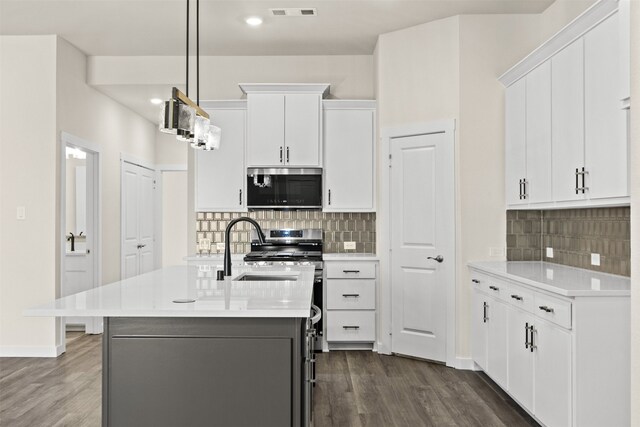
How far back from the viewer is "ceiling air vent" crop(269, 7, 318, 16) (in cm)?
441

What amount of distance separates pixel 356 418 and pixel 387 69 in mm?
3124

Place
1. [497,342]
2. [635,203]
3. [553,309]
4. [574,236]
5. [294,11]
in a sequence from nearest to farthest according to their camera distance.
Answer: [635,203] → [553,309] → [497,342] → [574,236] → [294,11]

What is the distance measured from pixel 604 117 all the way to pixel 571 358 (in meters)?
1.31

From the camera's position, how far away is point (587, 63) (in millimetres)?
3121

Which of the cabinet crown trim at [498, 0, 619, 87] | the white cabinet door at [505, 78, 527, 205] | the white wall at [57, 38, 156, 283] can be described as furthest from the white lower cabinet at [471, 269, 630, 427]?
the white wall at [57, 38, 156, 283]

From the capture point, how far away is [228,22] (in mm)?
4711

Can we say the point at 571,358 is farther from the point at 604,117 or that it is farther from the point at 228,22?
the point at 228,22

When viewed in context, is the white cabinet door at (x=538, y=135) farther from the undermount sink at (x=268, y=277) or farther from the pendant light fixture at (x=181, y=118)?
the pendant light fixture at (x=181, y=118)

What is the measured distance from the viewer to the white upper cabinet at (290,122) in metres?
5.29

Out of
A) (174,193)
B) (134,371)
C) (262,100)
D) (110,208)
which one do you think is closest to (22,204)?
(110,208)

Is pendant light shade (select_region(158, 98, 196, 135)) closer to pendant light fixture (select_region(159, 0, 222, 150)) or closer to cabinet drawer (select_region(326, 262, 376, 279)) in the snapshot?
pendant light fixture (select_region(159, 0, 222, 150))

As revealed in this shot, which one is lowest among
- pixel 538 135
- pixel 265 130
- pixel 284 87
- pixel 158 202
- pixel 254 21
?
pixel 158 202

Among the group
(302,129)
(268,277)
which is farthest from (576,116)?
(302,129)

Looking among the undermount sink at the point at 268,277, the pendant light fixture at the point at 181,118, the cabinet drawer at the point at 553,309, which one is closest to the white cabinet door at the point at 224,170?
the undermount sink at the point at 268,277
